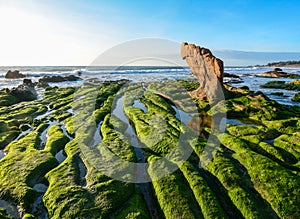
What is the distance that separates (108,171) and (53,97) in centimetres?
3207

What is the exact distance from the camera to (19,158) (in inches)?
622

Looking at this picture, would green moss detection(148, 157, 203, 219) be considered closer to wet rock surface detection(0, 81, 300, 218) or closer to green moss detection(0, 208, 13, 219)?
wet rock surface detection(0, 81, 300, 218)

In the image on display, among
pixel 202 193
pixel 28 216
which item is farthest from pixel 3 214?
pixel 202 193

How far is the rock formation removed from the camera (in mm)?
31344

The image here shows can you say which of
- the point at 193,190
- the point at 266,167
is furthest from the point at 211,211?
the point at 266,167

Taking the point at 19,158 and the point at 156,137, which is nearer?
the point at 19,158

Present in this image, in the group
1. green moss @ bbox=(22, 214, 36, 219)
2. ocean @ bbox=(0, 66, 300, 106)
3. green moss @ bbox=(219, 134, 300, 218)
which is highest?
green moss @ bbox=(219, 134, 300, 218)

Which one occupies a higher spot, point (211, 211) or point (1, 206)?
point (211, 211)

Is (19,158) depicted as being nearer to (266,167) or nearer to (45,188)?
(45,188)

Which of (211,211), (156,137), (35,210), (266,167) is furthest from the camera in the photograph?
(156,137)

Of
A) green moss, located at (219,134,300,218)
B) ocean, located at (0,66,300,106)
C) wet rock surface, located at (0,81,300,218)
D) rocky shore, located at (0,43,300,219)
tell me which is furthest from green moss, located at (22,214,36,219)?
ocean, located at (0,66,300,106)

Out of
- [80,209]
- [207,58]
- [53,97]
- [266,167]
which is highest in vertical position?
[207,58]

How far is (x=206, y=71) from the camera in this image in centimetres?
3353

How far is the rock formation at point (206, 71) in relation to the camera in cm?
3134
